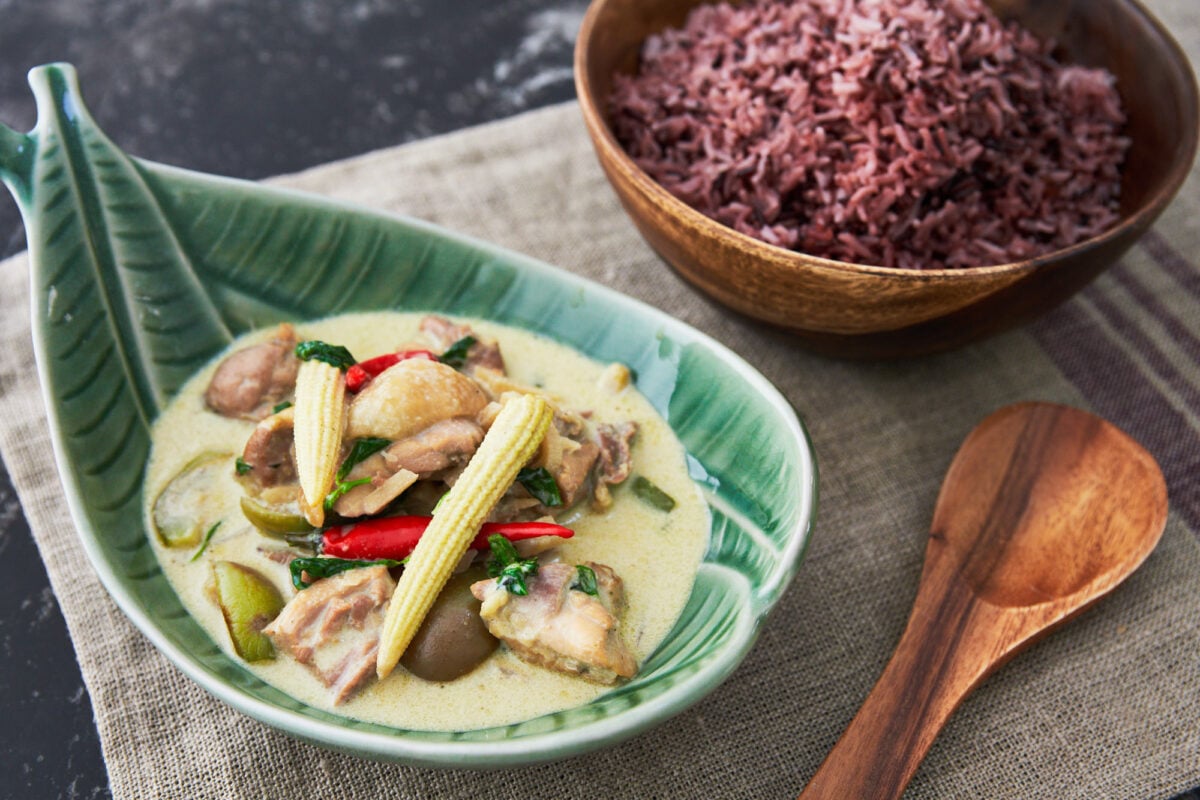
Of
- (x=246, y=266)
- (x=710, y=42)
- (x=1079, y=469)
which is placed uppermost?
(x=710, y=42)

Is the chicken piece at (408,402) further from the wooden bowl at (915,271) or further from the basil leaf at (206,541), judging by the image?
the wooden bowl at (915,271)

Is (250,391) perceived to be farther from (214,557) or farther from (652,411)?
(652,411)

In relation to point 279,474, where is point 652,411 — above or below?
above

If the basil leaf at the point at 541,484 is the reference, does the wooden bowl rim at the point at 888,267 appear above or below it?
above

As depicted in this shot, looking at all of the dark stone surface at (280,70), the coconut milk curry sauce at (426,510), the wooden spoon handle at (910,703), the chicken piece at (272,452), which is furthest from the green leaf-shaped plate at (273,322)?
the dark stone surface at (280,70)

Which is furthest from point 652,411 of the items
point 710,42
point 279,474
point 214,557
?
point 710,42

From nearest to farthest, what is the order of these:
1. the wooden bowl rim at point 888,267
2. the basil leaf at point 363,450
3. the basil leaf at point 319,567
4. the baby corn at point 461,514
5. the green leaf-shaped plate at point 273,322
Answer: the green leaf-shaped plate at point 273,322, the baby corn at point 461,514, the basil leaf at point 319,567, the basil leaf at point 363,450, the wooden bowl rim at point 888,267
